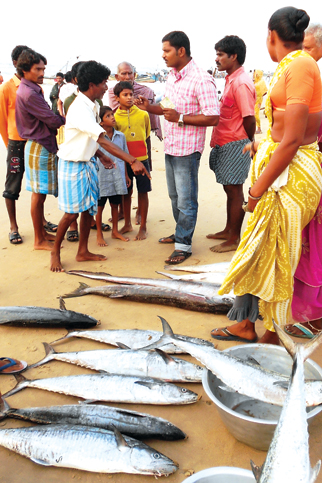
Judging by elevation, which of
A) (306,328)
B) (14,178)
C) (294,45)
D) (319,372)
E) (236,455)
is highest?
(294,45)

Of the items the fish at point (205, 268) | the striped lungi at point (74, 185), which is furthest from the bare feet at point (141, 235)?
the striped lungi at point (74, 185)

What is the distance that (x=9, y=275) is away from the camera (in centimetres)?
458

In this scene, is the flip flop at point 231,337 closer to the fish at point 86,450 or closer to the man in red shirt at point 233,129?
the fish at point 86,450

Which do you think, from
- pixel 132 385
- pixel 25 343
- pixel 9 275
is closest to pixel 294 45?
pixel 132 385

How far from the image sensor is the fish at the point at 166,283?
12.8 feet

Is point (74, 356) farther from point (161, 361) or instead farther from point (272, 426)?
point (272, 426)

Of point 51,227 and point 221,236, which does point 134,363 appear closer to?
point 221,236

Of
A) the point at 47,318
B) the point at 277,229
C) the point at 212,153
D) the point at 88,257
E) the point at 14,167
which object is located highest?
the point at 212,153

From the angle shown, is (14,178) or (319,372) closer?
(319,372)

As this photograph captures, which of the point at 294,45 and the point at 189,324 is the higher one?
the point at 294,45

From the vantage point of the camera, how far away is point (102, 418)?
7.80 feet

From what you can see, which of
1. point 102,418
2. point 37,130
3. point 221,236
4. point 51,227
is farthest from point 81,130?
point 102,418

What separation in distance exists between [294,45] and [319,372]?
2045mm

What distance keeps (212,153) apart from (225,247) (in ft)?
4.22
